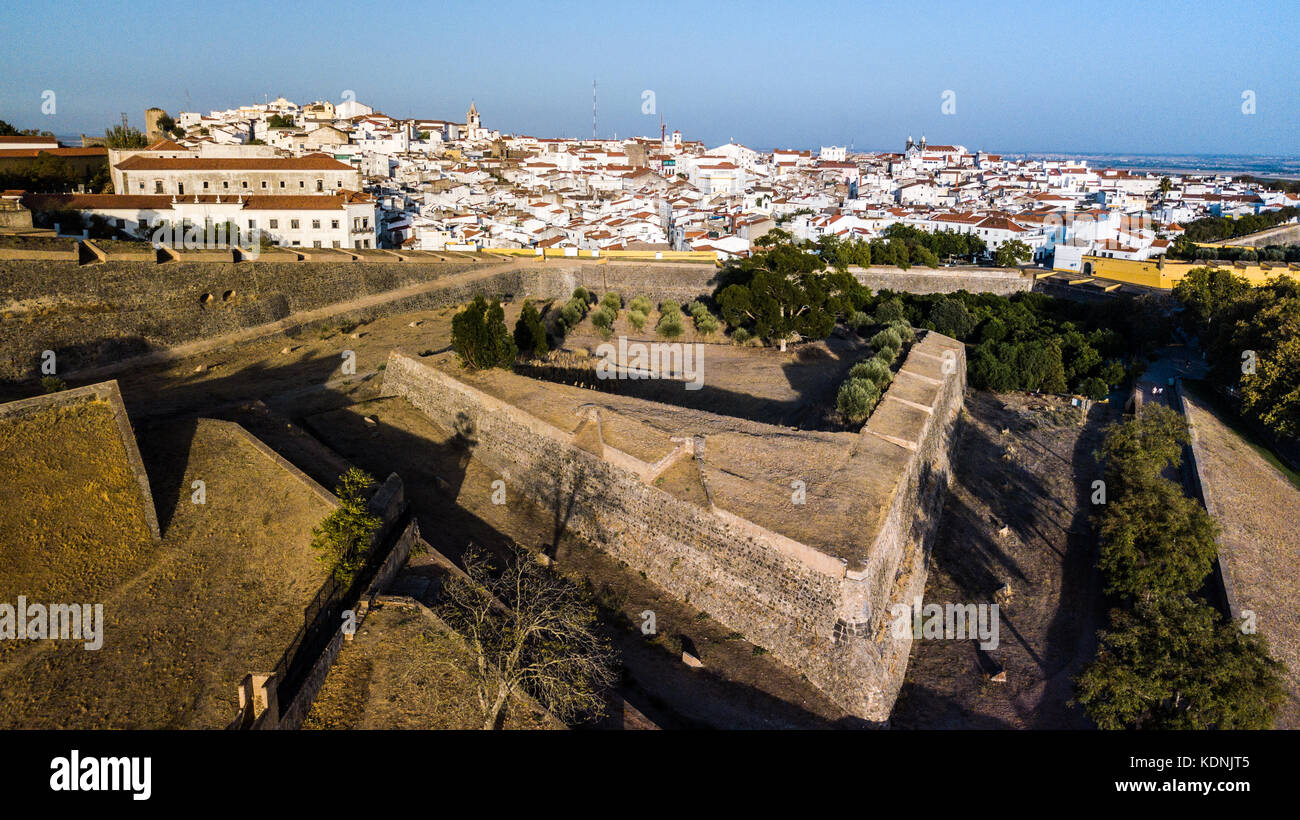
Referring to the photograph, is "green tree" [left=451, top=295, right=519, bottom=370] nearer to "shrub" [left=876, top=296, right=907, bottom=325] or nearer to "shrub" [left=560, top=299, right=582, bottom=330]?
"shrub" [left=560, top=299, right=582, bottom=330]

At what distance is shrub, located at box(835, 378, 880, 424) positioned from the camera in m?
14.8

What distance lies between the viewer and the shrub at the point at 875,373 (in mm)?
16719

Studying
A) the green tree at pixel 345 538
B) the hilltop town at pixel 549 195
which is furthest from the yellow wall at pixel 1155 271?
the green tree at pixel 345 538

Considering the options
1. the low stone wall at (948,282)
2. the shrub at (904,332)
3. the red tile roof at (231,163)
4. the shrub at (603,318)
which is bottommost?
the shrub at (904,332)

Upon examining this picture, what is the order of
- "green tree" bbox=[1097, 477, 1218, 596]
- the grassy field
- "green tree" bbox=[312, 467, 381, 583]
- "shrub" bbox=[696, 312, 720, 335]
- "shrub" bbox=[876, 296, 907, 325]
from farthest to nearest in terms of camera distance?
1. "shrub" bbox=[876, 296, 907, 325]
2. "shrub" bbox=[696, 312, 720, 335]
3. the grassy field
4. "green tree" bbox=[1097, 477, 1218, 596]
5. "green tree" bbox=[312, 467, 381, 583]

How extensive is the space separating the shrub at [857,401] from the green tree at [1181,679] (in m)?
6.82

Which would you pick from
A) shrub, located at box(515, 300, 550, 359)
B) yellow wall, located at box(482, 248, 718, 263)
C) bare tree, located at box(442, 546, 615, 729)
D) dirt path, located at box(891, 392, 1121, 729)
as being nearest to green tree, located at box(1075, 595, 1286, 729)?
dirt path, located at box(891, 392, 1121, 729)

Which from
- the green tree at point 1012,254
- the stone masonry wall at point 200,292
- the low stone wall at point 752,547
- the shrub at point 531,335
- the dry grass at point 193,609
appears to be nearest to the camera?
the dry grass at point 193,609

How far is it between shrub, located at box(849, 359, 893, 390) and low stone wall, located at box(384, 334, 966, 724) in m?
1.15

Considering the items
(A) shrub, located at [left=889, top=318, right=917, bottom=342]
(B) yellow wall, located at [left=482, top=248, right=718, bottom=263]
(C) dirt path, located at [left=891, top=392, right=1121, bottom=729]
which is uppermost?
(B) yellow wall, located at [left=482, top=248, right=718, bottom=263]

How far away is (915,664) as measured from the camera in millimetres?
10703

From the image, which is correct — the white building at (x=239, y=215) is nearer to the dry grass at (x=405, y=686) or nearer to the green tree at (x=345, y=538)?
the green tree at (x=345, y=538)

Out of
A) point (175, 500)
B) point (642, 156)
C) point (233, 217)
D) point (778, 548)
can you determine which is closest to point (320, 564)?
point (175, 500)

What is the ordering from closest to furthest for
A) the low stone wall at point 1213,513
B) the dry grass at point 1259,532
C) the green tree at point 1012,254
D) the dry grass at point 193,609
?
the dry grass at point 193,609 < the dry grass at point 1259,532 < the low stone wall at point 1213,513 < the green tree at point 1012,254
